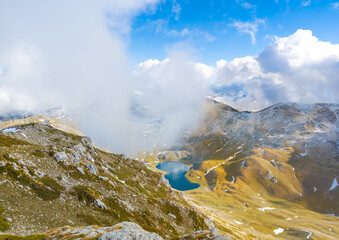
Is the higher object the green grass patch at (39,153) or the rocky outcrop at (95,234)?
the green grass patch at (39,153)

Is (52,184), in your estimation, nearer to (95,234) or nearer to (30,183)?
(30,183)

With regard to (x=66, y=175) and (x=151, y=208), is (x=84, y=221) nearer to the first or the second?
(x=66, y=175)

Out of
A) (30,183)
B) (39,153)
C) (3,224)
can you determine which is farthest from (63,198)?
(39,153)

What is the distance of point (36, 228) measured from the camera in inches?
1264

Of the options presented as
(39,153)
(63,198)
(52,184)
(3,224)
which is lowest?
(3,224)

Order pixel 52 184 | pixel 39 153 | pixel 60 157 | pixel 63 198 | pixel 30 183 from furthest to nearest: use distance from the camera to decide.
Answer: pixel 60 157
pixel 39 153
pixel 52 184
pixel 63 198
pixel 30 183

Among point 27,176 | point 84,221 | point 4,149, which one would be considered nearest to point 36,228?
point 84,221

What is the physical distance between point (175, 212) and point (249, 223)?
125 m

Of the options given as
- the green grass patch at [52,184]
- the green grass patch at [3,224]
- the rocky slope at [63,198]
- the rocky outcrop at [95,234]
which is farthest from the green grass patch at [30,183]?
the rocky outcrop at [95,234]

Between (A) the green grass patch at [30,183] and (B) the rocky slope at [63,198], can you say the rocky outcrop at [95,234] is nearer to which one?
(B) the rocky slope at [63,198]

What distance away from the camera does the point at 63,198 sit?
145 ft

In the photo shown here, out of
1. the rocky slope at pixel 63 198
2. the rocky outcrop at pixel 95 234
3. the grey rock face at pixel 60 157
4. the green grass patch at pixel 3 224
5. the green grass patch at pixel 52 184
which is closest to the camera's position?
the green grass patch at pixel 3 224

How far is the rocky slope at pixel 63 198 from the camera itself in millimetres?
34969

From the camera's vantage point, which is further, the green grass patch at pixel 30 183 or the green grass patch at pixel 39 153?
the green grass patch at pixel 39 153
